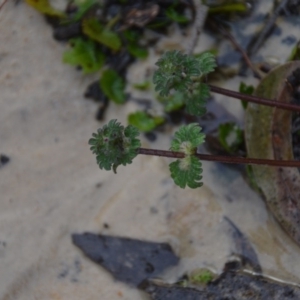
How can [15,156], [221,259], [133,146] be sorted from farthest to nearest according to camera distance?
[15,156] < [221,259] < [133,146]

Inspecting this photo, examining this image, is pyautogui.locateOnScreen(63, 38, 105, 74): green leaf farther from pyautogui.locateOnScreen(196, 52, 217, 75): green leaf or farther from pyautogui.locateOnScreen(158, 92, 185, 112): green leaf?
pyautogui.locateOnScreen(196, 52, 217, 75): green leaf

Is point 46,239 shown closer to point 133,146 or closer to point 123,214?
point 123,214

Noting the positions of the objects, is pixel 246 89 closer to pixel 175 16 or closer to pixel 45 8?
pixel 175 16

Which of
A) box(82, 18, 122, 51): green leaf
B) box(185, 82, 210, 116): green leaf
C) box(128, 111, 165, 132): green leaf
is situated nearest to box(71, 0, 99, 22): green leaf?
box(82, 18, 122, 51): green leaf

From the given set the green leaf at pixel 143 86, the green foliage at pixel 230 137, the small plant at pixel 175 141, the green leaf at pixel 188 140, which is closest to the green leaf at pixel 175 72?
the small plant at pixel 175 141

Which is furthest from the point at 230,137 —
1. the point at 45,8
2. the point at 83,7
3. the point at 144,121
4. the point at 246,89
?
the point at 45,8

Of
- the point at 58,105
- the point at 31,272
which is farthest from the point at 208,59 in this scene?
the point at 31,272
